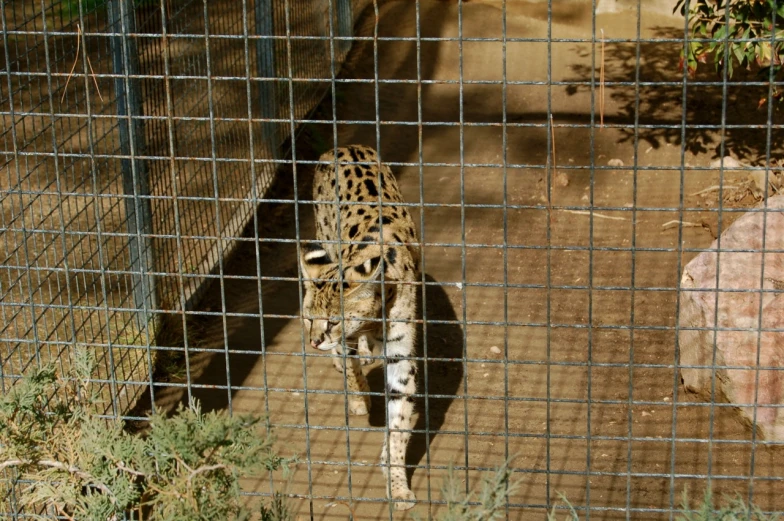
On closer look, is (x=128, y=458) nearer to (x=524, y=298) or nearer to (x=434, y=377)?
(x=434, y=377)

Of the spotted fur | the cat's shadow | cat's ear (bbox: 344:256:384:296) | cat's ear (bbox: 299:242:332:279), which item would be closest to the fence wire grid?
the cat's shadow

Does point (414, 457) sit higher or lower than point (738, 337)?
lower

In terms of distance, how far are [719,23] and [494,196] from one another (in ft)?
8.04

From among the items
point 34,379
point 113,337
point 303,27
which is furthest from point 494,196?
point 34,379

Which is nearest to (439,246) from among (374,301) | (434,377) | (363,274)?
(363,274)

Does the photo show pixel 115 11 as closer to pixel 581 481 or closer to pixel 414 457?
pixel 414 457

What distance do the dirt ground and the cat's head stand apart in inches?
12.0

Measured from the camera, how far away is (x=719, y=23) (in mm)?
6898

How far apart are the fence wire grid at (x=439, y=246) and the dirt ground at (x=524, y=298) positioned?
0.03 m

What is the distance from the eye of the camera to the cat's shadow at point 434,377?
593 cm

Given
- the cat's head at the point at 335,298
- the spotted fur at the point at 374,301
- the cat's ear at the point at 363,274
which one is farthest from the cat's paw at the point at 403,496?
the cat's ear at the point at 363,274

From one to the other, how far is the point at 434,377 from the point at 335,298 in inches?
54.2

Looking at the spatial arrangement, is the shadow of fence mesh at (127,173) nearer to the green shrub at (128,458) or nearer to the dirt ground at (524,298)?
the dirt ground at (524,298)

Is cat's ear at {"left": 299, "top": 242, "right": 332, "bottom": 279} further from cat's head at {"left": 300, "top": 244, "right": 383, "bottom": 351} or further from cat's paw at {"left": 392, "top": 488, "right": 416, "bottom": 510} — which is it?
cat's paw at {"left": 392, "top": 488, "right": 416, "bottom": 510}
